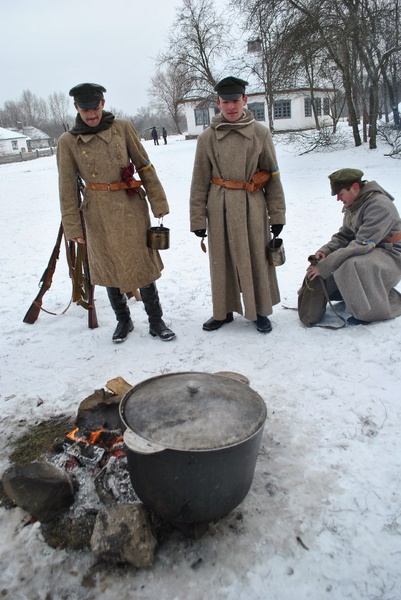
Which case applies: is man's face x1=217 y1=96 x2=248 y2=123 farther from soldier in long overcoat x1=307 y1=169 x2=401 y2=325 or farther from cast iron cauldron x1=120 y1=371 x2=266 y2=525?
cast iron cauldron x1=120 y1=371 x2=266 y2=525

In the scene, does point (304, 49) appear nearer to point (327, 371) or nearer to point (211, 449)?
point (327, 371)

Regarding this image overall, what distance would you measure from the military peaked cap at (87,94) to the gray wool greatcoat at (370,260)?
7.51ft

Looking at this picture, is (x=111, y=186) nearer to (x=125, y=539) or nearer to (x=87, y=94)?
(x=87, y=94)

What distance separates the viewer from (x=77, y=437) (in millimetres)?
2570

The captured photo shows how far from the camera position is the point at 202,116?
35625 mm

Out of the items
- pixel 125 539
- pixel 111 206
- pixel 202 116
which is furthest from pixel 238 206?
pixel 202 116

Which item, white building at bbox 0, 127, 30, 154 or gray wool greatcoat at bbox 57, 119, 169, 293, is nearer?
gray wool greatcoat at bbox 57, 119, 169, 293

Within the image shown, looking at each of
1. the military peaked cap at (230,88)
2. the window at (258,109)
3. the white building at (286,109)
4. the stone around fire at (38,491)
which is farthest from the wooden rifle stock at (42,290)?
the window at (258,109)

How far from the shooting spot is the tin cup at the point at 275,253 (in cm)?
374

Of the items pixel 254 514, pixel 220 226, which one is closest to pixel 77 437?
pixel 254 514

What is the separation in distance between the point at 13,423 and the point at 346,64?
16486mm

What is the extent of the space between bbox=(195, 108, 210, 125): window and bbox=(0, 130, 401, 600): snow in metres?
32.8

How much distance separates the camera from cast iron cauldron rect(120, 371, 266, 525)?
5.81 feet

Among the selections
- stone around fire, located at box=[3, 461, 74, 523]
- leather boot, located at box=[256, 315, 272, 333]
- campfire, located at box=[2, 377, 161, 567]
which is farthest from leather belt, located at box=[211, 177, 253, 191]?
stone around fire, located at box=[3, 461, 74, 523]
